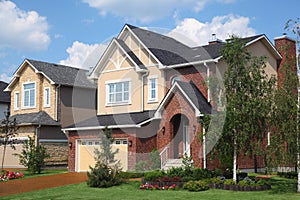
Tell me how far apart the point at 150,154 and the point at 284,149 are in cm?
1070

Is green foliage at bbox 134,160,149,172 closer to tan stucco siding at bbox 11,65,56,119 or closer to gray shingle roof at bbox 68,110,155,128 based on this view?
gray shingle roof at bbox 68,110,155,128

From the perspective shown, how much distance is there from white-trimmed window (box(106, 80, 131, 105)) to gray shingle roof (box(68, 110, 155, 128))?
→ 1181mm

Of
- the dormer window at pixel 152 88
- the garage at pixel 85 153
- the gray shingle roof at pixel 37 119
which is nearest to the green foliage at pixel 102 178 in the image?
the garage at pixel 85 153

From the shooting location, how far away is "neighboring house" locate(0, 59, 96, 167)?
35.0m

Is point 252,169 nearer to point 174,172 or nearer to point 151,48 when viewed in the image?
point 174,172

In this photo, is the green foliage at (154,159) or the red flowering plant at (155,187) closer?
the red flowering plant at (155,187)

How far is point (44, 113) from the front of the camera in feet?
119

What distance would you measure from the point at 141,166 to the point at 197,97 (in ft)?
17.5

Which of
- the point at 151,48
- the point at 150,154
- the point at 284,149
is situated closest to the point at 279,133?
the point at 284,149

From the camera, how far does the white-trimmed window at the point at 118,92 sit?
31.1m

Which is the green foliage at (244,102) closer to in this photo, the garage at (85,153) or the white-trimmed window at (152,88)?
the white-trimmed window at (152,88)

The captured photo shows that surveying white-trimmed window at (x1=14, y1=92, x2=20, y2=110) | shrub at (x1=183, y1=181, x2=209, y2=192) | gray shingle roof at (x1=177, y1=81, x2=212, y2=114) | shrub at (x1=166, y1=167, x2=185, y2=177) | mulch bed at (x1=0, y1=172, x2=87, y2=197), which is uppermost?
white-trimmed window at (x1=14, y1=92, x2=20, y2=110)

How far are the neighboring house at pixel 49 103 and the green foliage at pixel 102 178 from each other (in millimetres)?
14734

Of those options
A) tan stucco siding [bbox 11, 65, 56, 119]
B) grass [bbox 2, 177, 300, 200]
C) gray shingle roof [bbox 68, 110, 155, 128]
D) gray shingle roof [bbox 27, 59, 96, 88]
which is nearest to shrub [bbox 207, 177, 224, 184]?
grass [bbox 2, 177, 300, 200]
